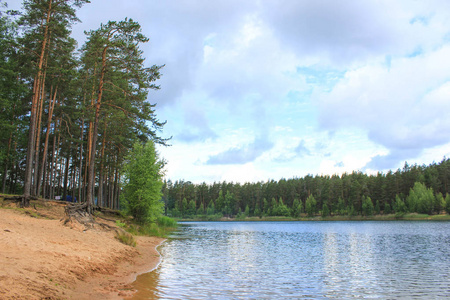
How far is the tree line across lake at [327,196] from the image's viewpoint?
115m

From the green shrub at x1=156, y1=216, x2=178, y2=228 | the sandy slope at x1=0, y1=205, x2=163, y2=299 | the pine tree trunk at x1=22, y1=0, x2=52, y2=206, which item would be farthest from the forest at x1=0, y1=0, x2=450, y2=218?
the sandy slope at x1=0, y1=205, x2=163, y2=299

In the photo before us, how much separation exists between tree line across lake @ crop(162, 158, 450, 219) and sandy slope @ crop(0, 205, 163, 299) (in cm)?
11712

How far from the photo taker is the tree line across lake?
376 ft

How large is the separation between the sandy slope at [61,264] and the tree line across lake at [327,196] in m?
117

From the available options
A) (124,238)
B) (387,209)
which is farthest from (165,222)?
(387,209)

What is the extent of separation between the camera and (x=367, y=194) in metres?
128

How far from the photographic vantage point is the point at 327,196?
465ft

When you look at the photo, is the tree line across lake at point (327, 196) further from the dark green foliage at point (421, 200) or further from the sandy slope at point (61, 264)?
the sandy slope at point (61, 264)

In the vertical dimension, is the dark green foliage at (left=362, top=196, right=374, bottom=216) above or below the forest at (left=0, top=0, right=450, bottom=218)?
below

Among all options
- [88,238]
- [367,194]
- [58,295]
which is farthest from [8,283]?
[367,194]

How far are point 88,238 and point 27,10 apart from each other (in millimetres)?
24405

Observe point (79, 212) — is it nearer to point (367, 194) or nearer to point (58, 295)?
point (58, 295)

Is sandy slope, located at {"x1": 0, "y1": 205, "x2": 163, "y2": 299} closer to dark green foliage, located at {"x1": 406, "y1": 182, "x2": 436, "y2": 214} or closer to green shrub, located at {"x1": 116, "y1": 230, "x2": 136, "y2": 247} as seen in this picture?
green shrub, located at {"x1": 116, "y1": 230, "x2": 136, "y2": 247}

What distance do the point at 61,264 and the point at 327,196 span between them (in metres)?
142
